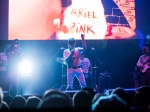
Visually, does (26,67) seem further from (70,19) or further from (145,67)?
(145,67)

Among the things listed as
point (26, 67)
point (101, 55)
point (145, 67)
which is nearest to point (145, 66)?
point (145, 67)

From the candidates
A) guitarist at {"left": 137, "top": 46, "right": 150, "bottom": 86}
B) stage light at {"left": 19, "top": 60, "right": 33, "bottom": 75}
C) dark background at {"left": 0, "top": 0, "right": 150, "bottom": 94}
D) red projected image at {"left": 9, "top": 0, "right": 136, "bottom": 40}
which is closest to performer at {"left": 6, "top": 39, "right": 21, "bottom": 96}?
stage light at {"left": 19, "top": 60, "right": 33, "bottom": 75}

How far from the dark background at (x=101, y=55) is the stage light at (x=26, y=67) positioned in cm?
22

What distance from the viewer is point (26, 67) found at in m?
8.56

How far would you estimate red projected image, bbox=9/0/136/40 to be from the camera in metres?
8.34

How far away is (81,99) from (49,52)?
22.0 ft

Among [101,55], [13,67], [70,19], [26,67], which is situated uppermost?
[70,19]

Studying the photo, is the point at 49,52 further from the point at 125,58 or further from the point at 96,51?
the point at 125,58

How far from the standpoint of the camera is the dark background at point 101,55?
350 inches

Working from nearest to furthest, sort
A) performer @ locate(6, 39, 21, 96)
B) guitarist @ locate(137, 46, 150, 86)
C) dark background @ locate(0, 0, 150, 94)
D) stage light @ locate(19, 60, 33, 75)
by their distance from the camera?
performer @ locate(6, 39, 21, 96), guitarist @ locate(137, 46, 150, 86), stage light @ locate(19, 60, 33, 75), dark background @ locate(0, 0, 150, 94)

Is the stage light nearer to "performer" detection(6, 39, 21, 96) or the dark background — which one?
the dark background

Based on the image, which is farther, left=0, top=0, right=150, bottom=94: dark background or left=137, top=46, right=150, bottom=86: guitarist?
left=0, top=0, right=150, bottom=94: dark background

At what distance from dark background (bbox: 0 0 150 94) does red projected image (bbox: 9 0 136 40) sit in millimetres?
574

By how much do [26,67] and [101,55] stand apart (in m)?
2.86
